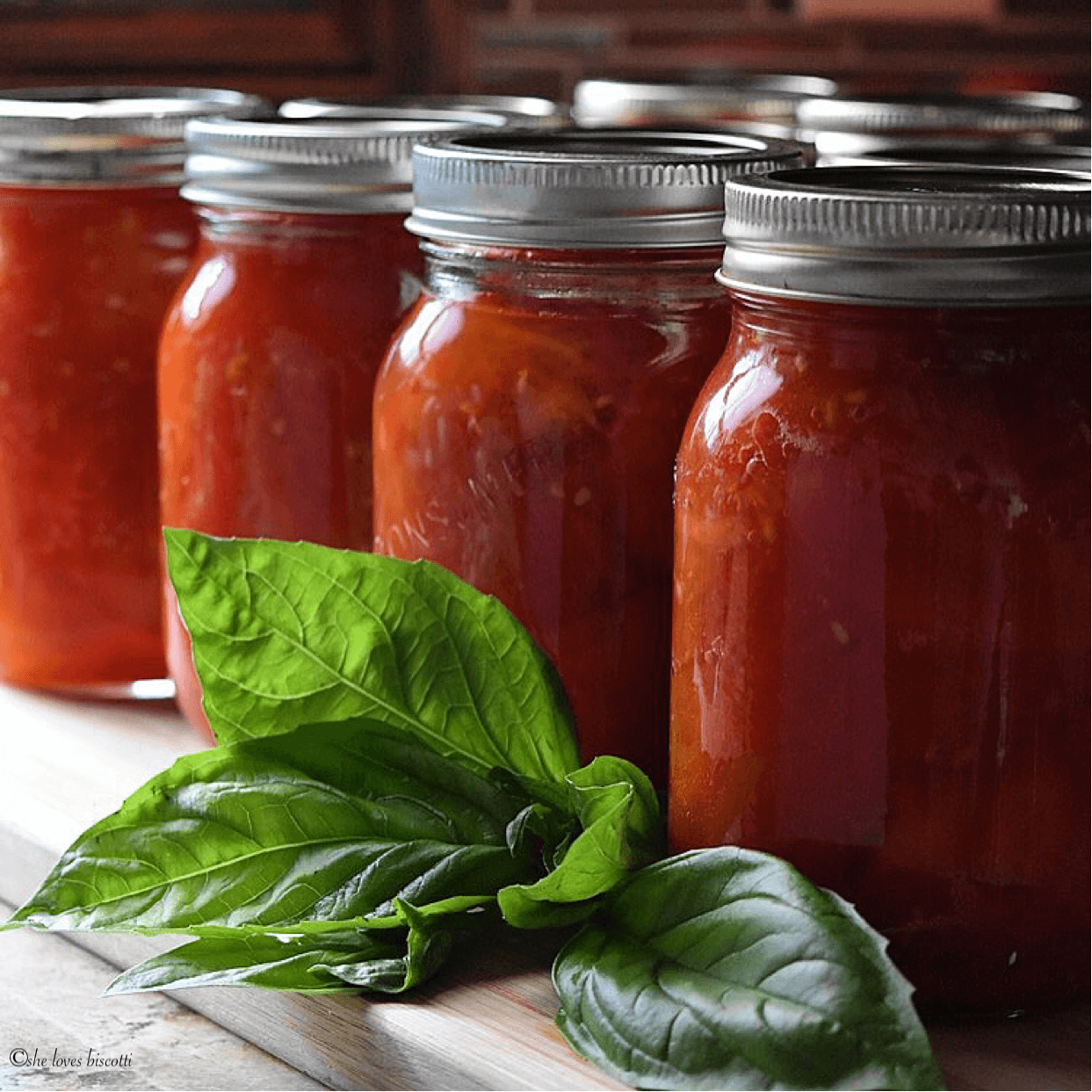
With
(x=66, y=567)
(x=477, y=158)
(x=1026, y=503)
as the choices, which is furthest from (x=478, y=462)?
(x=66, y=567)

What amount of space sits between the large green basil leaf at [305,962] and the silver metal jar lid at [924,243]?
26 cm

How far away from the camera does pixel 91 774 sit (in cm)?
92

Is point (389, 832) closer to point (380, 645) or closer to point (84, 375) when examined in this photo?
point (380, 645)

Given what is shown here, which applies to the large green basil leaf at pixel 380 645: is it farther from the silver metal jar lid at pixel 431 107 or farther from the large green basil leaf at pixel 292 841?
the silver metal jar lid at pixel 431 107

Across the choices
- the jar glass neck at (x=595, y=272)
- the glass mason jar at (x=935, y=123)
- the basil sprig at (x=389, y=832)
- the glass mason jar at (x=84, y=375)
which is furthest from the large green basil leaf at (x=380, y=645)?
the glass mason jar at (x=935, y=123)

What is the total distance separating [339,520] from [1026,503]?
39 centimetres

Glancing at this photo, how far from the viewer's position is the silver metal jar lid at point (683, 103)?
1295mm

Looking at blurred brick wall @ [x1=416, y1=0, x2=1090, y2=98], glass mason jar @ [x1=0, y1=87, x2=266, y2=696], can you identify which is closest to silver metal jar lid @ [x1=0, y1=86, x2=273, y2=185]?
glass mason jar @ [x1=0, y1=87, x2=266, y2=696]

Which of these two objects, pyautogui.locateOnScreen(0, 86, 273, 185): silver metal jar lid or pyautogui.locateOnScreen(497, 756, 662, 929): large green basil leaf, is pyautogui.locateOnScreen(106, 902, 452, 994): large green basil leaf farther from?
pyautogui.locateOnScreen(0, 86, 273, 185): silver metal jar lid

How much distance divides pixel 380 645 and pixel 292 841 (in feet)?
0.27

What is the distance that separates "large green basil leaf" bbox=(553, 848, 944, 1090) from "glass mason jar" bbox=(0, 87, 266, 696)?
1.50 ft

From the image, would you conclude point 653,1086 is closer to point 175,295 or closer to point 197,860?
point 197,860

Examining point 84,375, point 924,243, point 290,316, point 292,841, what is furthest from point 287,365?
point 924,243

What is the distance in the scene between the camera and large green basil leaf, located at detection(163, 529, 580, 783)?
0.73 metres
